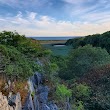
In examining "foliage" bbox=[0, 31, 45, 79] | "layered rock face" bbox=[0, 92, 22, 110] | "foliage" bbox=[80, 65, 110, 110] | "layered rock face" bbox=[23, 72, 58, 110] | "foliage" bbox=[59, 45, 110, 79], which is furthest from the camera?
"foliage" bbox=[59, 45, 110, 79]

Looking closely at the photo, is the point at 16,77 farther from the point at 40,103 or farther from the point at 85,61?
the point at 85,61

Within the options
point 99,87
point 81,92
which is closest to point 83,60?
point 99,87

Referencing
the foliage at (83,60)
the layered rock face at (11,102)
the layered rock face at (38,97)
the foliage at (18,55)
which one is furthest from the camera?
the foliage at (83,60)

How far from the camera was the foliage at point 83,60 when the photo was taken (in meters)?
19.9

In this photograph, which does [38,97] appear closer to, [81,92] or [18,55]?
[18,55]

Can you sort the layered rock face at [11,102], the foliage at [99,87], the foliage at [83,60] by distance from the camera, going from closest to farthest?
1. the layered rock face at [11,102]
2. the foliage at [99,87]
3. the foliage at [83,60]

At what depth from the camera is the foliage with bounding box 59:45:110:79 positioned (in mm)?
19906

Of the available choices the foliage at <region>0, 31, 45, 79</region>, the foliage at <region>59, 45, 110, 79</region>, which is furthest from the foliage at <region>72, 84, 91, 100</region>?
the foliage at <region>59, 45, 110, 79</region>

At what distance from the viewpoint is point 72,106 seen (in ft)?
34.7

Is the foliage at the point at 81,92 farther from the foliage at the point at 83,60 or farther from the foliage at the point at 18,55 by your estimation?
the foliage at the point at 83,60

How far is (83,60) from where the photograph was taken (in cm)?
2042

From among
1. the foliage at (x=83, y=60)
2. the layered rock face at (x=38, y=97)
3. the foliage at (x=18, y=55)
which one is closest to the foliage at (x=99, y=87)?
the foliage at (x=83, y=60)

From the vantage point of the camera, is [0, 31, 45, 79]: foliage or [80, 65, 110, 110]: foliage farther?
[80, 65, 110, 110]: foliage

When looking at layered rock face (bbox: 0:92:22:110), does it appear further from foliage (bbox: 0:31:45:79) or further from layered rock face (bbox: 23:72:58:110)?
foliage (bbox: 0:31:45:79)
